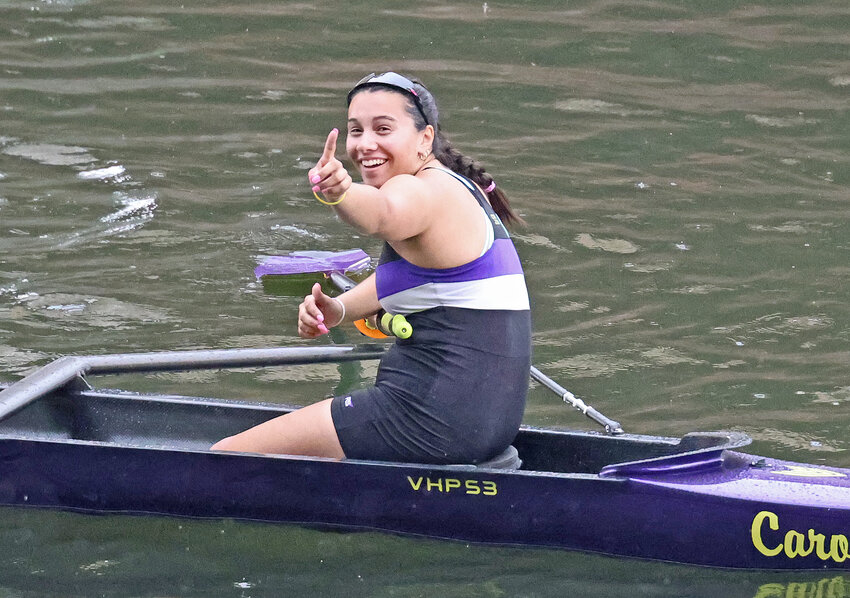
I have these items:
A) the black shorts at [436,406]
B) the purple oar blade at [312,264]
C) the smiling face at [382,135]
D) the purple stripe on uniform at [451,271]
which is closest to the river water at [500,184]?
the purple oar blade at [312,264]

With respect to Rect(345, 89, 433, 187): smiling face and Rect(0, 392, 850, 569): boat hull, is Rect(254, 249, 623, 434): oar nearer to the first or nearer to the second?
Rect(0, 392, 850, 569): boat hull

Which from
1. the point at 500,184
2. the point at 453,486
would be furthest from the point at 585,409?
the point at 500,184

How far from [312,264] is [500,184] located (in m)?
2.91

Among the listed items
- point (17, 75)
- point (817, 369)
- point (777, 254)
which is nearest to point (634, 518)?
point (817, 369)

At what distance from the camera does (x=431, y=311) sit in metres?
4.23

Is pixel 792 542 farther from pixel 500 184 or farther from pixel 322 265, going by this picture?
pixel 500 184

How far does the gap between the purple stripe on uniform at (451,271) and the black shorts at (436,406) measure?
0.53 feet

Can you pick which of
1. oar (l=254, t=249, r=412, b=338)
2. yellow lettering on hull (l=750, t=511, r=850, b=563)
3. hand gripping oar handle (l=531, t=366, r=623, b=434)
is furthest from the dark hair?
oar (l=254, t=249, r=412, b=338)

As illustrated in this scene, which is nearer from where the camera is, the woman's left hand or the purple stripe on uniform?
the woman's left hand

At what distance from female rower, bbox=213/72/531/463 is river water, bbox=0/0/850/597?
16.0 inches

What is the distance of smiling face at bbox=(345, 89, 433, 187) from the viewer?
411 cm

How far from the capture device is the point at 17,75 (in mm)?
11070

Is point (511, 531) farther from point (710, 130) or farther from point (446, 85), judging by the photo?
point (446, 85)

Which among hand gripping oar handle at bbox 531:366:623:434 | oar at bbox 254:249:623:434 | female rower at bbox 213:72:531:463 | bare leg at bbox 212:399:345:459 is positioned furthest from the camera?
oar at bbox 254:249:623:434
